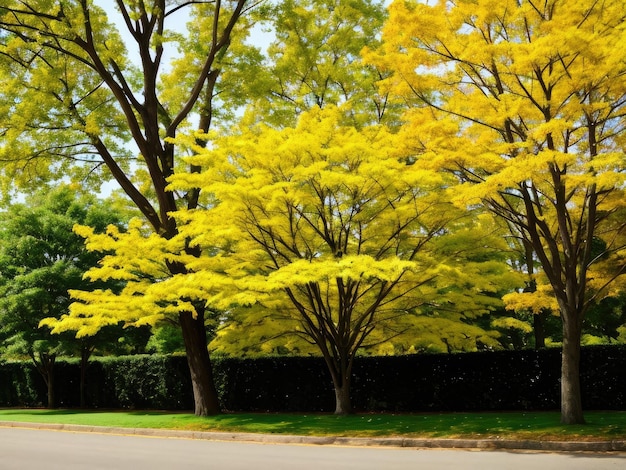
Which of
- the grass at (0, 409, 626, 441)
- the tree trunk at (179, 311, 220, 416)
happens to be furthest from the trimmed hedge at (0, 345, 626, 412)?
the tree trunk at (179, 311, 220, 416)

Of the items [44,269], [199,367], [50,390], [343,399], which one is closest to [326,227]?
[343,399]

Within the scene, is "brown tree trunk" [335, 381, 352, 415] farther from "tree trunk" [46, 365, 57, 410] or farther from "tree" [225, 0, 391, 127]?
"tree trunk" [46, 365, 57, 410]

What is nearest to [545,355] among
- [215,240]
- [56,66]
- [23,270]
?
[215,240]

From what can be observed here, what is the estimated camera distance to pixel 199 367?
60.5 ft

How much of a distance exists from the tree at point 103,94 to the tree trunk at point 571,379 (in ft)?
30.5

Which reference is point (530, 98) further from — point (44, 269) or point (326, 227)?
point (44, 269)

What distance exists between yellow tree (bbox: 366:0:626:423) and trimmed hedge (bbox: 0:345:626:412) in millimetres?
4839

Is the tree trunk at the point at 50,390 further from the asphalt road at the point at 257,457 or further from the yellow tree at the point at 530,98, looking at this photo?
the yellow tree at the point at 530,98

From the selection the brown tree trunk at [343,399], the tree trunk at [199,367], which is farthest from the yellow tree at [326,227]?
the tree trunk at [199,367]

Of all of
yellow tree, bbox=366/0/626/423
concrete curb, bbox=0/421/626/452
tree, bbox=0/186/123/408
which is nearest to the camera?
concrete curb, bbox=0/421/626/452

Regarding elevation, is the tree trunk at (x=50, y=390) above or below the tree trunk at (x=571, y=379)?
below

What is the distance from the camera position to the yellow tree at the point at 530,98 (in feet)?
35.9

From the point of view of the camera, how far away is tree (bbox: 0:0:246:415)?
55.6 ft

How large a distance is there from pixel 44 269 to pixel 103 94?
29.6 feet
